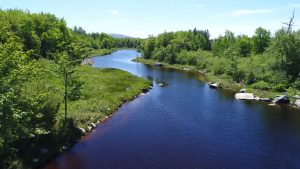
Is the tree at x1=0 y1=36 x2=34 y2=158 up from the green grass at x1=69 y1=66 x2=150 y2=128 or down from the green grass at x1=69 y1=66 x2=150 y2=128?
up

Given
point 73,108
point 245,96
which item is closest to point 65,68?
point 73,108

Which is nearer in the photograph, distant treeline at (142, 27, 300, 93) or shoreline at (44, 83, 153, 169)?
shoreline at (44, 83, 153, 169)

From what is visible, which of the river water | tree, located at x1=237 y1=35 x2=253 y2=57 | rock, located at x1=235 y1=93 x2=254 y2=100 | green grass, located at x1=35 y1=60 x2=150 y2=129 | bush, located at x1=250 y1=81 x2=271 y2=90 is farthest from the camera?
tree, located at x1=237 y1=35 x2=253 y2=57

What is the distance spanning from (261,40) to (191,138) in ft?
295

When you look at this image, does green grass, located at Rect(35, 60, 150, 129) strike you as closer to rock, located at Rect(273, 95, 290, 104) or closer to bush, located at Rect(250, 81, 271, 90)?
bush, located at Rect(250, 81, 271, 90)

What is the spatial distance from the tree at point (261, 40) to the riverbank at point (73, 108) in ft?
190

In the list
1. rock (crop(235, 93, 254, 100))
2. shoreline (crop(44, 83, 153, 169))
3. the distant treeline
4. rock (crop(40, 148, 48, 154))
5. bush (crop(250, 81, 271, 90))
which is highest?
the distant treeline

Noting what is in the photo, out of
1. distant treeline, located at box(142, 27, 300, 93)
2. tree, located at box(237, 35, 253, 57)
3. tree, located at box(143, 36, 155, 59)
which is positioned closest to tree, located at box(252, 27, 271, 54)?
distant treeline, located at box(142, 27, 300, 93)

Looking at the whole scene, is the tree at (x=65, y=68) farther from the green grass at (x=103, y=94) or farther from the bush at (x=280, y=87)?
the bush at (x=280, y=87)

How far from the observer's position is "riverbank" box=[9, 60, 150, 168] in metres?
37.5

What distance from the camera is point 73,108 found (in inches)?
2121

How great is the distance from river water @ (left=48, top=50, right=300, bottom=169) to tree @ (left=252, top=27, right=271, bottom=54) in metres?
59.8

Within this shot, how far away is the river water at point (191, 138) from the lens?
39.2 metres

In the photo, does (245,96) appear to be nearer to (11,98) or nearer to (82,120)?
(82,120)
